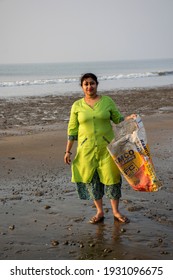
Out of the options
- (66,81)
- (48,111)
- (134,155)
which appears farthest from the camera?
(66,81)

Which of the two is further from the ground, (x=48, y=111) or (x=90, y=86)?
(x=90, y=86)

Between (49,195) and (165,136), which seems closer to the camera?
(49,195)

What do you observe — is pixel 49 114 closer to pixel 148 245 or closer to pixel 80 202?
pixel 80 202

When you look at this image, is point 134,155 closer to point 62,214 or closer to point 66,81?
point 62,214

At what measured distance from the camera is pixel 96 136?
4.71m

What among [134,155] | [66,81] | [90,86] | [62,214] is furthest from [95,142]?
[66,81]

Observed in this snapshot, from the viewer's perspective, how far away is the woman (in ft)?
15.3

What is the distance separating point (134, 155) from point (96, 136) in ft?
1.51

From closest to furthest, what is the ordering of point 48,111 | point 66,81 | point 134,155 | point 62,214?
point 134,155
point 62,214
point 48,111
point 66,81

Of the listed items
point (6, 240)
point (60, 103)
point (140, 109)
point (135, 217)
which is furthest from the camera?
point (60, 103)

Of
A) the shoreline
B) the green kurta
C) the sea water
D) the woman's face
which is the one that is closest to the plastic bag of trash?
the green kurta

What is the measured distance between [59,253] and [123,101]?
1538cm

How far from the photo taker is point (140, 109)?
16266 millimetres
